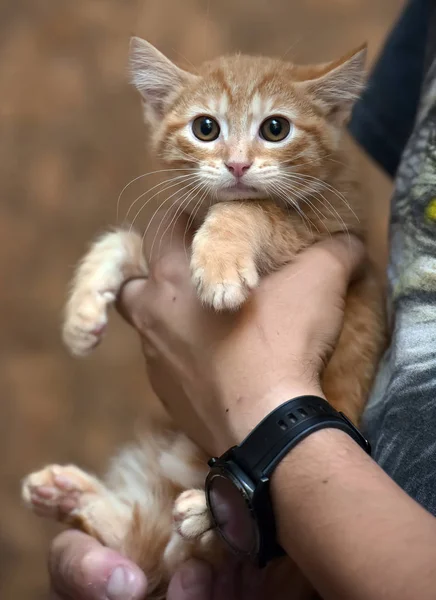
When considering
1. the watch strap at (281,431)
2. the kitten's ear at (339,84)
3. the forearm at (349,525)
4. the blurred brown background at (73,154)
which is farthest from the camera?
the blurred brown background at (73,154)

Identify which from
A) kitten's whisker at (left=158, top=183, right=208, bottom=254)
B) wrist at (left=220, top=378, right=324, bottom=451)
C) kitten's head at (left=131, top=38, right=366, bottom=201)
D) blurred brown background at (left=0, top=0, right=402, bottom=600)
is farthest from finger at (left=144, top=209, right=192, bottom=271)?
blurred brown background at (left=0, top=0, right=402, bottom=600)

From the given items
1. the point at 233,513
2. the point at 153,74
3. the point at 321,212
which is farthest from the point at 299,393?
the point at 153,74

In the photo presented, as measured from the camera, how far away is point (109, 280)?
116cm

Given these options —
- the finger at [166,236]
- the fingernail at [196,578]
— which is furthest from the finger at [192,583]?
the finger at [166,236]

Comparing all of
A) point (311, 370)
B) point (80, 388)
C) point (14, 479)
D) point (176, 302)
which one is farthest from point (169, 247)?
point (14, 479)

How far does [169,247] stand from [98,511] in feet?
1.71

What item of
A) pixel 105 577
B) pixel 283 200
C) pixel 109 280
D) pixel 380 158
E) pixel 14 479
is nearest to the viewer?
pixel 105 577

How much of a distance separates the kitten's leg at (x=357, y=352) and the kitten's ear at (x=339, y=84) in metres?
0.34

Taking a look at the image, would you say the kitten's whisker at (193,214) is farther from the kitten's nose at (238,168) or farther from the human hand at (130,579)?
the human hand at (130,579)

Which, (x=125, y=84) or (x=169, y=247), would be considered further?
(x=125, y=84)

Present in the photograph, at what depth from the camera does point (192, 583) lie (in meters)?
0.92

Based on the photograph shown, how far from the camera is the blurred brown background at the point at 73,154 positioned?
6.82 feet

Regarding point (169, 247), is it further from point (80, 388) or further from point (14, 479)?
point (14, 479)

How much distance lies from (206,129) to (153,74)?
0.19 meters
